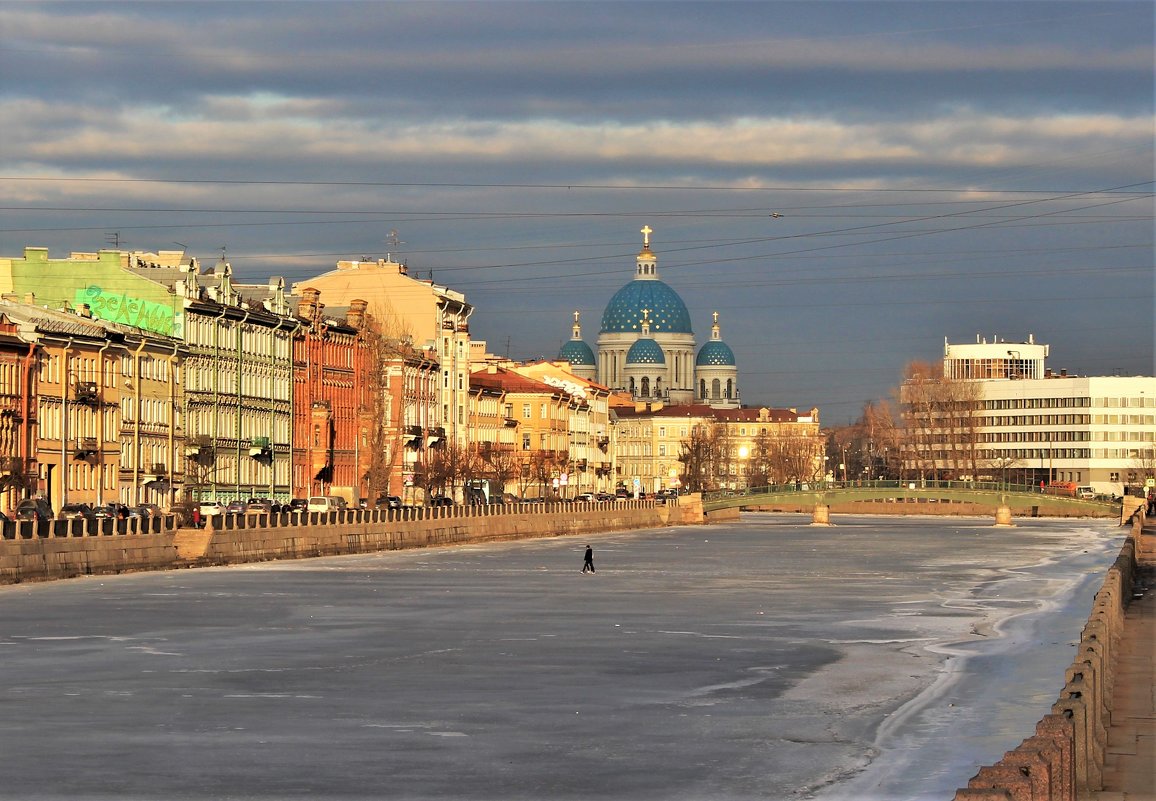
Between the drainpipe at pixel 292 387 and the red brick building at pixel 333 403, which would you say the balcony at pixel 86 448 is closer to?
the red brick building at pixel 333 403

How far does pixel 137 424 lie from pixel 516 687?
70.7 meters

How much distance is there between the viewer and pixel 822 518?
490ft

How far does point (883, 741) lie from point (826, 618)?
2023cm

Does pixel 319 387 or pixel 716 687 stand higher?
pixel 319 387

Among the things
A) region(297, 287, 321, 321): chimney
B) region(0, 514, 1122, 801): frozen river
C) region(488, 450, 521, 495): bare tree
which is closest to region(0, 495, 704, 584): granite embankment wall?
region(0, 514, 1122, 801): frozen river

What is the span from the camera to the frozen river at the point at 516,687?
21688 mm

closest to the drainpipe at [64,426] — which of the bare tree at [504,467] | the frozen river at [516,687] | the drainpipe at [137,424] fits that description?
the drainpipe at [137,424]

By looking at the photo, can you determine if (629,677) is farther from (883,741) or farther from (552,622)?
(552,622)

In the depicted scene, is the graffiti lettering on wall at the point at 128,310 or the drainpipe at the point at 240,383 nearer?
the graffiti lettering on wall at the point at 128,310

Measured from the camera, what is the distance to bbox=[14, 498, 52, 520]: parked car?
72.9 meters

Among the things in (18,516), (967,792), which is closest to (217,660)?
(967,792)

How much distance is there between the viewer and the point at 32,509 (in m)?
74.1

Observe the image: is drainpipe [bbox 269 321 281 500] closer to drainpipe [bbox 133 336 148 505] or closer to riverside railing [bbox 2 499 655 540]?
riverside railing [bbox 2 499 655 540]

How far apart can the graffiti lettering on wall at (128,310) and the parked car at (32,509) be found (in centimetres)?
2703
